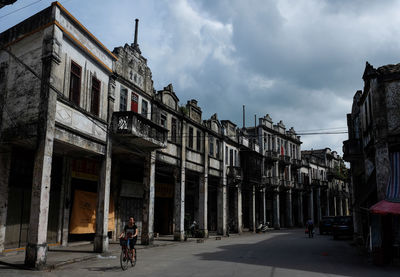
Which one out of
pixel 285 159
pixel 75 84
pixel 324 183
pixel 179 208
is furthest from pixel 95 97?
pixel 324 183

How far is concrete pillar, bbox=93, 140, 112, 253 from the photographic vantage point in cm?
1694

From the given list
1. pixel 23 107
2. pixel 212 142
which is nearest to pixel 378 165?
pixel 23 107

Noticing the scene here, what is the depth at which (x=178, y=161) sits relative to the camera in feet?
84.7

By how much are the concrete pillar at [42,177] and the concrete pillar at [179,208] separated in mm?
13028

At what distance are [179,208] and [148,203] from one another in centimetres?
456

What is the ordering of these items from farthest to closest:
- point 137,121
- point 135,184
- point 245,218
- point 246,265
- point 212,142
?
point 245,218 < point 212,142 < point 135,184 < point 137,121 < point 246,265

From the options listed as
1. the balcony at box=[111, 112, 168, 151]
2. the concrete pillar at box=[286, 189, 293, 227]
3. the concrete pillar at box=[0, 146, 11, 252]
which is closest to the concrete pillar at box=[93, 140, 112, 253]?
the balcony at box=[111, 112, 168, 151]

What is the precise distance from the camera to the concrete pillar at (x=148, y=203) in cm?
2092

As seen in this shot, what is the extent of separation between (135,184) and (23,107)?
1131cm

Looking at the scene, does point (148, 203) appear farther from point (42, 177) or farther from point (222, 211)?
point (222, 211)

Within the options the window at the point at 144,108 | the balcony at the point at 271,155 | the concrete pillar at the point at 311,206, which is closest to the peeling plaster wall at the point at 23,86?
the window at the point at 144,108

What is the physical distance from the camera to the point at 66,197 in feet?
61.6

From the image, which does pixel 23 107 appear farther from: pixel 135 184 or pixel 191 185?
→ pixel 191 185

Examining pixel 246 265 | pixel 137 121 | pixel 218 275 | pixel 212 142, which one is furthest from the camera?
pixel 212 142
